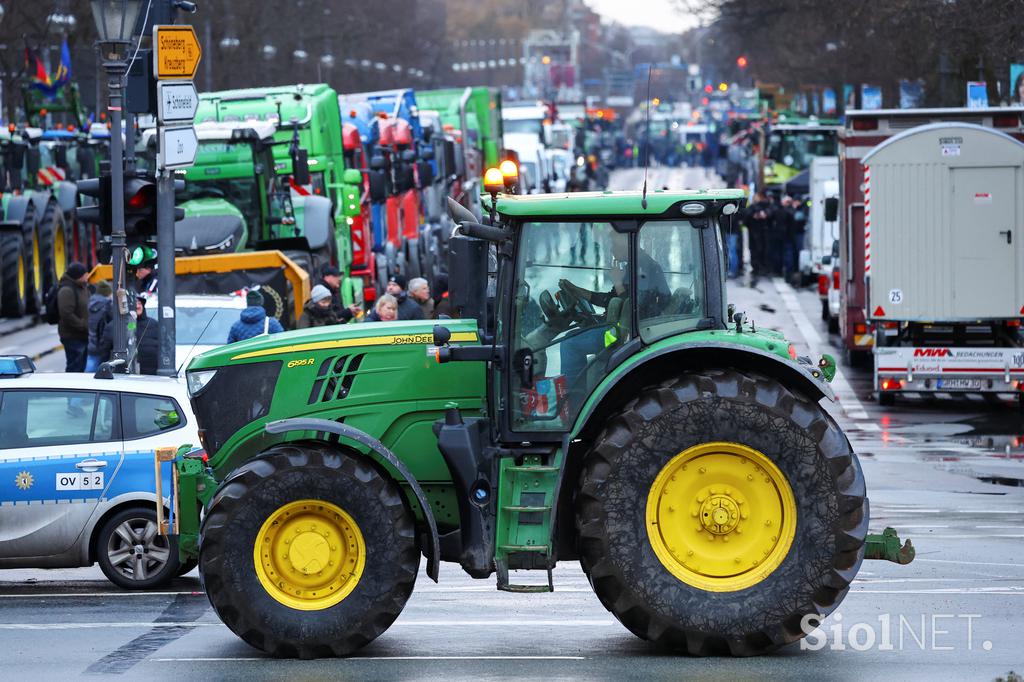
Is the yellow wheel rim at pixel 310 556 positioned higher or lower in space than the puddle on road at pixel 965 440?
higher

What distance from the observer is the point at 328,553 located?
950 centimetres

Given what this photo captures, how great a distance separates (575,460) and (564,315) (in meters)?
0.76

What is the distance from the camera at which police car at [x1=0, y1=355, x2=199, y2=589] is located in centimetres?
1223

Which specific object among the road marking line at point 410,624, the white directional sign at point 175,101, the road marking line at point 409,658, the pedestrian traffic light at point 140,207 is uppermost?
the white directional sign at point 175,101

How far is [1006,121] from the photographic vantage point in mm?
23828

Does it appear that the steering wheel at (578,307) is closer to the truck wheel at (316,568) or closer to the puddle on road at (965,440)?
the truck wheel at (316,568)

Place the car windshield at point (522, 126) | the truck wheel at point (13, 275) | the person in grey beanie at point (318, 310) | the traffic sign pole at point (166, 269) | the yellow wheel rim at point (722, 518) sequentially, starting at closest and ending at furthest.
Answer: the yellow wheel rim at point (722, 518) → the traffic sign pole at point (166, 269) → the person in grey beanie at point (318, 310) → the truck wheel at point (13, 275) → the car windshield at point (522, 126)

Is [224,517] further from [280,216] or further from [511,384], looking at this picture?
[280,216]

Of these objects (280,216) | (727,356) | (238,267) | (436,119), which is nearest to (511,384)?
(727,356)

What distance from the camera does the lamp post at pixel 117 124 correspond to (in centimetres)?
1747

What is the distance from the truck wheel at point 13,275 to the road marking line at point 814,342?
13.6 meters

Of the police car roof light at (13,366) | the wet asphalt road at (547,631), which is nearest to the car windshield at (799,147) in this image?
the wet asphalt road at (547,631)

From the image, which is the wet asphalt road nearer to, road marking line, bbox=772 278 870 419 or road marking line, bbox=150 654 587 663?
road marking line, bbox=150 654 587 663

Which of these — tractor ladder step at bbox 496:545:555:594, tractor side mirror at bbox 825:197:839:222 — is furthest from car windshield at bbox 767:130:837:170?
tractor ladder step at bbox 496:545:555:594
